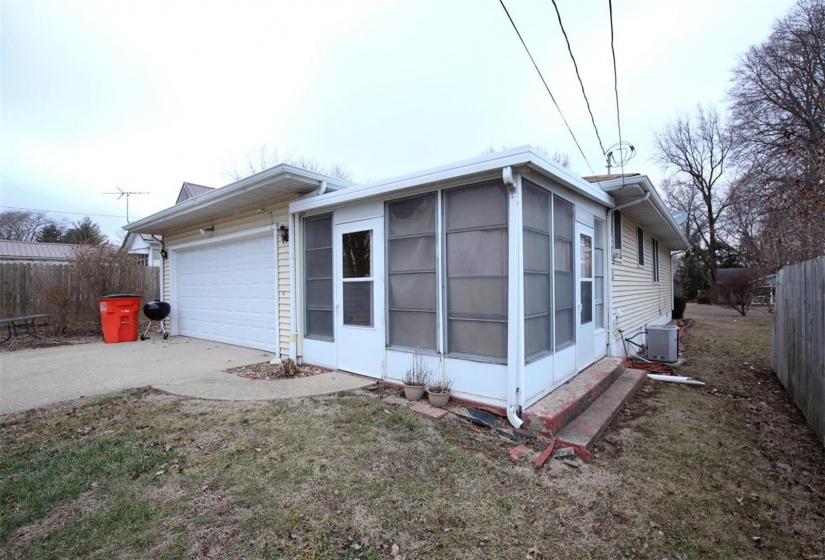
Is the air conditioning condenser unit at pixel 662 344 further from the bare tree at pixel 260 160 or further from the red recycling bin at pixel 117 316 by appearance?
the bare tree at pixel 260 160

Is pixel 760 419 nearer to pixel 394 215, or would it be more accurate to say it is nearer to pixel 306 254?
pixel 394 215

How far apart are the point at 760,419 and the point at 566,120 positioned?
464 centimetres

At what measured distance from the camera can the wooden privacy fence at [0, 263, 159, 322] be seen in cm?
997

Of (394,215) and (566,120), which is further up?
(566,120)

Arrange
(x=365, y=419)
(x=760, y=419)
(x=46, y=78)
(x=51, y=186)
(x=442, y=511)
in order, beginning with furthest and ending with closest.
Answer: (x=51, y=186) → (x=46, y=78) → (x=760, y=419) → (x=365, y=419) → (x=442, y=511)

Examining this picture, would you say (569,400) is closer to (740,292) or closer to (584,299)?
(584,299)

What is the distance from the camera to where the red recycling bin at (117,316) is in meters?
8.59

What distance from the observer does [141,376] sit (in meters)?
5.47

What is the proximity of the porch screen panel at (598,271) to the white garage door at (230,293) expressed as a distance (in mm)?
5003

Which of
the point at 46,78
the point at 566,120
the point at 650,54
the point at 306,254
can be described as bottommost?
the point at 306,254

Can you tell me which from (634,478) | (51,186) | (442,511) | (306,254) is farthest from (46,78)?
(51,186)

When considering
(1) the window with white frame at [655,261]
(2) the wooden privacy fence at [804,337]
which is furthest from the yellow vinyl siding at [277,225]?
(1) the window with white frame at [655,261]

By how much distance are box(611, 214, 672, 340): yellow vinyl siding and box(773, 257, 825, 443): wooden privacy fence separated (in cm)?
216

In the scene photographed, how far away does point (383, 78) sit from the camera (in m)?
9.05
